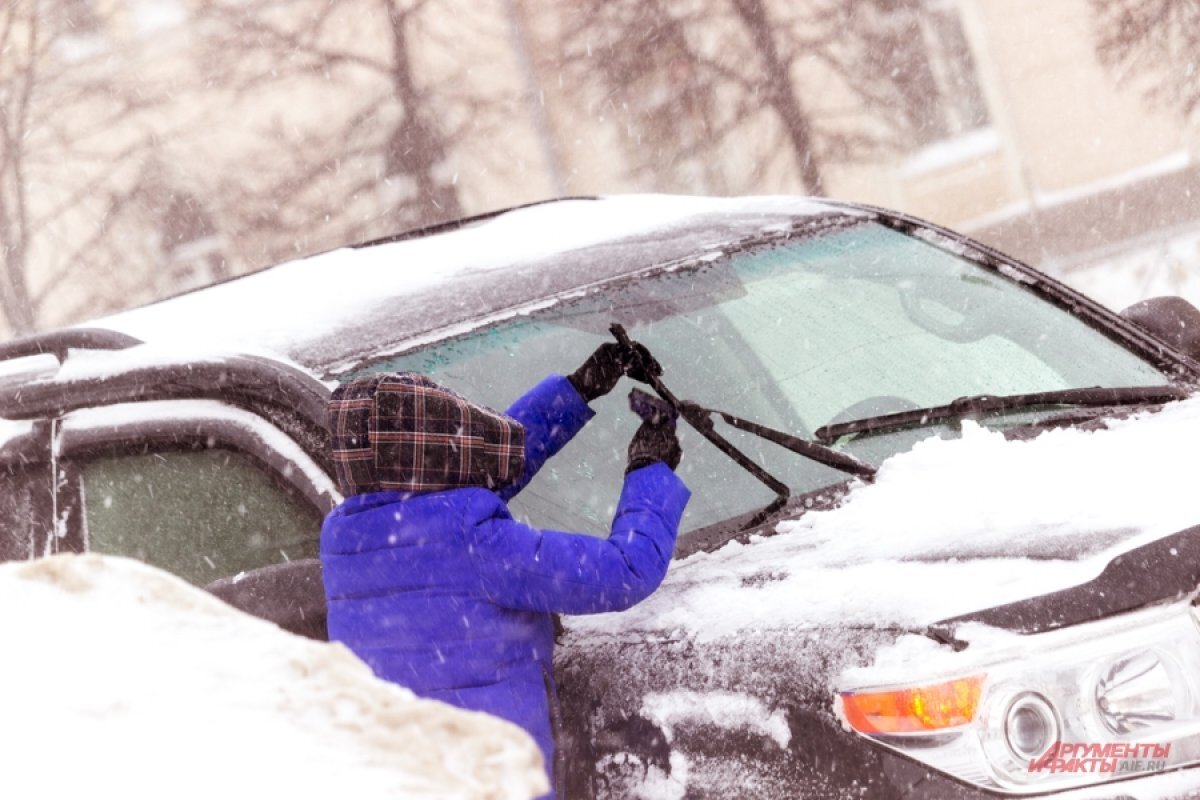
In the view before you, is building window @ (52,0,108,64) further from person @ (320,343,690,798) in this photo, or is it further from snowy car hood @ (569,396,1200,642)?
snowy car hood @ (569,396,1200,642)

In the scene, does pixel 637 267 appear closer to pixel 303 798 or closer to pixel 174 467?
pixel 174 467

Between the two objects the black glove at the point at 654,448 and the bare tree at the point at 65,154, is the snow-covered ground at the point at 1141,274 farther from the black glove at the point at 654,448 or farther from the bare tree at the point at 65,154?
the bare tree at the point at 65,154

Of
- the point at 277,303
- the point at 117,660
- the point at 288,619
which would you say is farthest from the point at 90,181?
the point at 117,660

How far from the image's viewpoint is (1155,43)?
42.3 feet

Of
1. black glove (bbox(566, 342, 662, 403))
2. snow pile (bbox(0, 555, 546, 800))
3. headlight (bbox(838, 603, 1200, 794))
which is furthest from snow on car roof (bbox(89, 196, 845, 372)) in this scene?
snow pile (bbox(0, 555, 546, 800))

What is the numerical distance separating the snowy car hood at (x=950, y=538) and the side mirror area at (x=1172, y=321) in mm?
635

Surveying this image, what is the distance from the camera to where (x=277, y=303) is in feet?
11.4

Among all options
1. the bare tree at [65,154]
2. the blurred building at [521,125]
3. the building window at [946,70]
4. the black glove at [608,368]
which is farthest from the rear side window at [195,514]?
the building window at [946,70]


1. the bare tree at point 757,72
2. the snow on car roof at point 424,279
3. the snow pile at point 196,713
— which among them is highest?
the bare tree at point 757,72

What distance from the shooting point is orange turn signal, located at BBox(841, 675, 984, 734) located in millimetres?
1999

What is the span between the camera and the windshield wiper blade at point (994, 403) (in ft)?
9.53

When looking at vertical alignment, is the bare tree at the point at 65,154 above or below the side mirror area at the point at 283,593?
above

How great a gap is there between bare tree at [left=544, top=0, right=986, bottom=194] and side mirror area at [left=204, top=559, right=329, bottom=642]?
1136cm

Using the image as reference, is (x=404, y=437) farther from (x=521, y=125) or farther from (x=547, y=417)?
(x=521, y=125)
